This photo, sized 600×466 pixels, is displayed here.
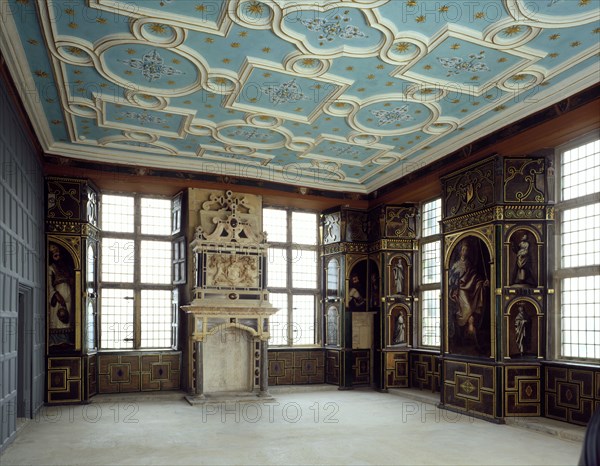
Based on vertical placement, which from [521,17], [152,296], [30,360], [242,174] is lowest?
[30,360]

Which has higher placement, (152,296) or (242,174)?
(242,174)

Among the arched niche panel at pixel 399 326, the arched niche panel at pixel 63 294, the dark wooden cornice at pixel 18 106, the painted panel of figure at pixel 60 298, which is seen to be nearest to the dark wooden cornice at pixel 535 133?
the arched niche panel at pixel 399 326

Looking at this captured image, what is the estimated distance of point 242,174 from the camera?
12.2m

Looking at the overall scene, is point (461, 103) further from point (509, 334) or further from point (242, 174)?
point (242, 174)

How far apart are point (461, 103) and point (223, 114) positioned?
3738 millimetres

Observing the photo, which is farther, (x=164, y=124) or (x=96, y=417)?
(x=164, y=124)

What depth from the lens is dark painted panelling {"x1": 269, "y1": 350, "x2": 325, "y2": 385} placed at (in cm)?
1241

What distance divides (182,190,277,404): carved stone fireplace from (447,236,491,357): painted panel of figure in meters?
3.66

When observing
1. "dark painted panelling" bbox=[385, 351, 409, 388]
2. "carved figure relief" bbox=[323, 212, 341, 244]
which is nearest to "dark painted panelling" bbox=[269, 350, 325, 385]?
"dark painted panelling" bbox=[385, 351, 409, 388]

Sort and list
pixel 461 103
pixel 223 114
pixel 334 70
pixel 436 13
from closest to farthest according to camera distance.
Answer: pixel 436 13 < pixel 334 70 < pixel 461 103 < pixel 223 114

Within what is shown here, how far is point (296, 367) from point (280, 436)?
4911 millimetres

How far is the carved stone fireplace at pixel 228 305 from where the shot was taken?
11008mm

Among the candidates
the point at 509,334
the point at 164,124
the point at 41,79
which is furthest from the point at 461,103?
the point at 41,79

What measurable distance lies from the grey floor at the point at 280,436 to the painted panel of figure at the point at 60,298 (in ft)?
3.96
